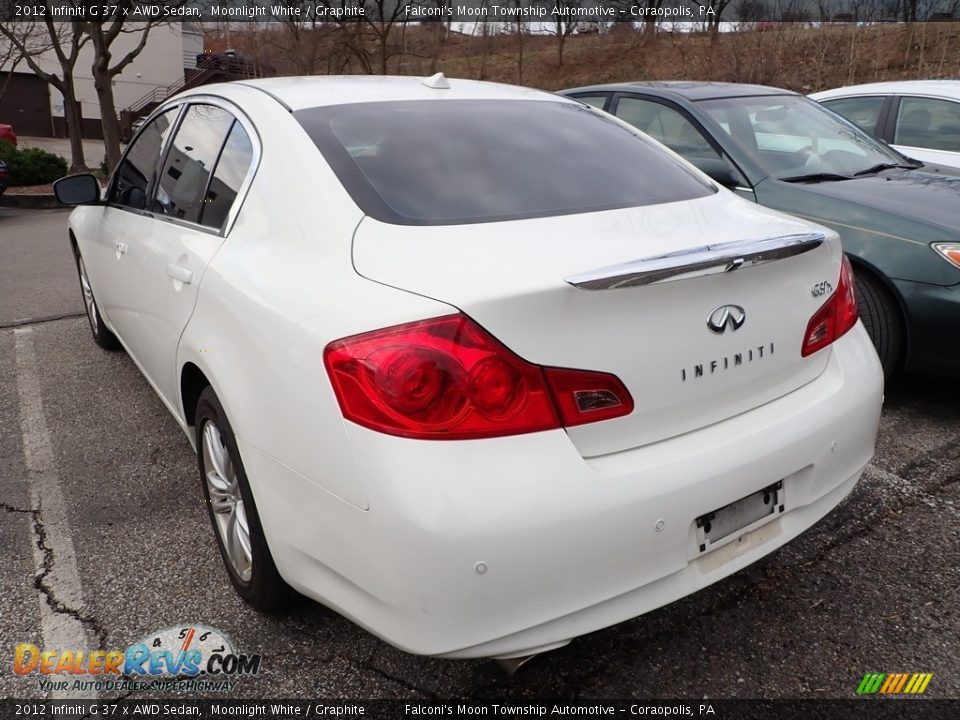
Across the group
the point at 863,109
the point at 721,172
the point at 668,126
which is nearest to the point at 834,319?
the point at 721,172

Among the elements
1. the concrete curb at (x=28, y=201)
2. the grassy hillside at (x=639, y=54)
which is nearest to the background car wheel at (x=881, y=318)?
the concrete curb at (x=28, y=201)

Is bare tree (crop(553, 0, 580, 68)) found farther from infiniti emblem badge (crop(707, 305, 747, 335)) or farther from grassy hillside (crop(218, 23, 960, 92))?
infiniti emblem badge (crop(707, 305, 747, 335))

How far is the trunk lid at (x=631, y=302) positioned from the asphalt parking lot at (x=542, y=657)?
742 mm

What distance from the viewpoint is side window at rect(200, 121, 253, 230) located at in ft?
8.19

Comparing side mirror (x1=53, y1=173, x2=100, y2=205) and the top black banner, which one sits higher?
the top black banner

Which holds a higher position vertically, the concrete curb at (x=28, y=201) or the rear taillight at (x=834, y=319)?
the rear taillight at (x=834, y=319)

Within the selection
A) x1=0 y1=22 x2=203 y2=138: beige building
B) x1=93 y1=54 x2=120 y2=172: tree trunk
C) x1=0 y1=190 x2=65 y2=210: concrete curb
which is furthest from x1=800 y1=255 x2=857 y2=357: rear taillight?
x1=0 y1=22 x2=203 y2=138: beige building

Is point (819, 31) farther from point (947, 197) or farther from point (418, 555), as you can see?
point (418, 555)

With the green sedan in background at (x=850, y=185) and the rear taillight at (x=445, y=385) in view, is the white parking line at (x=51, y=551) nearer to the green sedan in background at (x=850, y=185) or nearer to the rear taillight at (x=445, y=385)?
the rear taillight at (x=445, y=385)

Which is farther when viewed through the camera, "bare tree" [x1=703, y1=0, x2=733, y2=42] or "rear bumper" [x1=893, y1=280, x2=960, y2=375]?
"bare tree" [x1=703, y1=0, x2=733, y2=42]

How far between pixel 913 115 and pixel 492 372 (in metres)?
6.23

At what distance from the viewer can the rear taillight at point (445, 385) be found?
168cm

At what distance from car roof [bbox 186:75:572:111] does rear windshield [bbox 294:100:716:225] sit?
0.21 ft

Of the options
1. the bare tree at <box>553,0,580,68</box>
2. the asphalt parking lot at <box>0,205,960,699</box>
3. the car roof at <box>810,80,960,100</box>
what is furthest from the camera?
the bare tree at <box>553,0,580,68</box>
